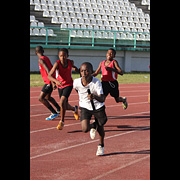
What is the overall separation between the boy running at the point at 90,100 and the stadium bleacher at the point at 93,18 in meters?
16.7

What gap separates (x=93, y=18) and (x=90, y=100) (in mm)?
22047

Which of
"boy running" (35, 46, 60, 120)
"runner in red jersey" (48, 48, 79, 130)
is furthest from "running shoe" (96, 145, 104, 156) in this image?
"boy running" (35, 46, 60, 120)

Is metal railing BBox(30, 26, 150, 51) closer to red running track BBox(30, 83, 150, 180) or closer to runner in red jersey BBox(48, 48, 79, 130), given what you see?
red running track BBox(30, 83, 150, 180)

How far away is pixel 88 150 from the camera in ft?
22.0

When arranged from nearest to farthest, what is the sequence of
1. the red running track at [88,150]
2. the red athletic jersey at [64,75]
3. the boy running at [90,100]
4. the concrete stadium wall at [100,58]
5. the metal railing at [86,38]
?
the red running track at [88,150]
the boy running at [90,100]
the red athletic jersey at [64,75]
the metal railing at [86,38]
the concrete stadium wall at [100,58]

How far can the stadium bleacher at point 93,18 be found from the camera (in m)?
24.7

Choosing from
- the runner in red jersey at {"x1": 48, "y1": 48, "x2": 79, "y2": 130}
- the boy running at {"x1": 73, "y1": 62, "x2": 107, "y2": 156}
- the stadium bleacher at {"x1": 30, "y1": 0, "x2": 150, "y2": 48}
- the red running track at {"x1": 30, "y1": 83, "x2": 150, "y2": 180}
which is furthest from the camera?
the stadium bleacher at {"x1": 30, "y1": 0, "x2": 150, "y2": 48}

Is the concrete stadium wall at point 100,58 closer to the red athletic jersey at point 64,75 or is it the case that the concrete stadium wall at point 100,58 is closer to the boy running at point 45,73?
the boy running at point 45,73

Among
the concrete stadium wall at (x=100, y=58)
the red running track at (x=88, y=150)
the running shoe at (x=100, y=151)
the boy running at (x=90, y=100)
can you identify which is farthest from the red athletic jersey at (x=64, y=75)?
the concrete stadium wall at (x=100, y=58)

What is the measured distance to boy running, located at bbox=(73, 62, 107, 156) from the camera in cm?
611

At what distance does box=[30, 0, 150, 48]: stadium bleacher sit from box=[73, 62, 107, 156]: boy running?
54.8 ft

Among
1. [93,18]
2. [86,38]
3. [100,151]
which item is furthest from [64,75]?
[93,18]

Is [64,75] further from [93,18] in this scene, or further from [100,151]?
[93,18]
